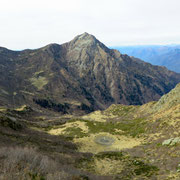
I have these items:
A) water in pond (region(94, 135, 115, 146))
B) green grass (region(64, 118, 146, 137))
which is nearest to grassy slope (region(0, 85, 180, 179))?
green grass (region(64, 118, 146, 137))

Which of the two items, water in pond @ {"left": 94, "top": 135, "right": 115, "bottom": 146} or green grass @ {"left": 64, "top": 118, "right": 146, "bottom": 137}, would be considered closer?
water in pond @ {"left": 94, "top": 135, "right": 115, "bottom": 146}

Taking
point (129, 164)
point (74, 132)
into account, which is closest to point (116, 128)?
point (74, 132)

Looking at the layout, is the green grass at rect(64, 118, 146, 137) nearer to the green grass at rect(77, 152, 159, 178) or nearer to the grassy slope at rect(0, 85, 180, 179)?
the grassy slope at rect(0, 85, 180, 179)

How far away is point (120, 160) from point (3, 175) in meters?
27.7

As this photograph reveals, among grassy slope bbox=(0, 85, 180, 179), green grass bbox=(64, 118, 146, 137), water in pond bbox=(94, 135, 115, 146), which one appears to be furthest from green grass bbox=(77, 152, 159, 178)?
green grass bbox=(64, 118, 146, 137)

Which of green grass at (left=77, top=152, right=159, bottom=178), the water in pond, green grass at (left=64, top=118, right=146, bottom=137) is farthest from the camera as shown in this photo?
green grass at (left=64, top=118, right=146, bottom=137)

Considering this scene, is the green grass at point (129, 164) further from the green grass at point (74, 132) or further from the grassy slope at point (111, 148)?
the green grass at point (74, 132)

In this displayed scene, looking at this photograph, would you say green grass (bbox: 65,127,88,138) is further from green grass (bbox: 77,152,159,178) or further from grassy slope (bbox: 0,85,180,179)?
green grass (bbox: 77,152,159,178)

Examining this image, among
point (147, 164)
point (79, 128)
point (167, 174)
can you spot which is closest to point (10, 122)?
point (79, 128)

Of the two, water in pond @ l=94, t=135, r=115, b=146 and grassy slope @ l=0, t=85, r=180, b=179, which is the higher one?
grassy slope @ l=0, t=85, r=180, b=179

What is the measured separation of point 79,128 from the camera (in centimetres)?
6819

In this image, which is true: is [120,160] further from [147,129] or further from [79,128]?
[79,128]

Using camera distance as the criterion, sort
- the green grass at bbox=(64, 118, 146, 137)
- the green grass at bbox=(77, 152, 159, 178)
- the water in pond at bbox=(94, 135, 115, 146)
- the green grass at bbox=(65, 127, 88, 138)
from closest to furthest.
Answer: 1. the green grass at bbox=(77, 152, 159, 178)
2. the water in pond at bbox=(94, 135, 115, 146)
3. the green grass at bbox=(64, 118, 146, 137)
4. the green grass at bbox=(65, 127, 88, 138)

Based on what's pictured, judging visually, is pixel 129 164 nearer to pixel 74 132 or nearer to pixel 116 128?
pixel 74 132
